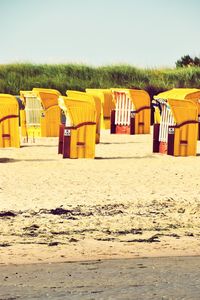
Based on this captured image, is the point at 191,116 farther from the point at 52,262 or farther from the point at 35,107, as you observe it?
the point at 52,262

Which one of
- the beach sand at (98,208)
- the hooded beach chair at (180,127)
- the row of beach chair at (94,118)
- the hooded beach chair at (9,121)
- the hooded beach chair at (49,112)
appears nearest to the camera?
the beach sand at (98,208)

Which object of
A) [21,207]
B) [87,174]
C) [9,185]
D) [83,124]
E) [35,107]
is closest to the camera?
[21,207]

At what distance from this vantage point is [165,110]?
20.7 m

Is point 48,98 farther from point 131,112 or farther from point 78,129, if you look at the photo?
point 78,129

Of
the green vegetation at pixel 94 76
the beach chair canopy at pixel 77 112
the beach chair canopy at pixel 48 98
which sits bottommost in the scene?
the green vegetation at pixel 94 76

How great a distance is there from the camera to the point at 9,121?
893 inches

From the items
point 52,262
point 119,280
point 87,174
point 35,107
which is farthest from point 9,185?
point 35,107

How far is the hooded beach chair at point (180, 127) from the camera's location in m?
19.9

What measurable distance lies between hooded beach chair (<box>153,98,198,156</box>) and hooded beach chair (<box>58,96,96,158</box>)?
159 centimetres

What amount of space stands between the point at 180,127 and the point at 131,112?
8.06 m

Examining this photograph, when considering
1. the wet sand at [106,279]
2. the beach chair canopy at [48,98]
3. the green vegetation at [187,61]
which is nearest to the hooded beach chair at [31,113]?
the beach chair canopy at [48,98]

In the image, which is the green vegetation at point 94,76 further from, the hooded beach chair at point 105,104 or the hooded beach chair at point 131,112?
the hooded beach chair at point 131,112

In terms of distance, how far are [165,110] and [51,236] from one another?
11383 millimetres

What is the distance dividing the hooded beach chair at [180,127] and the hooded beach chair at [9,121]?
3.79 meters
